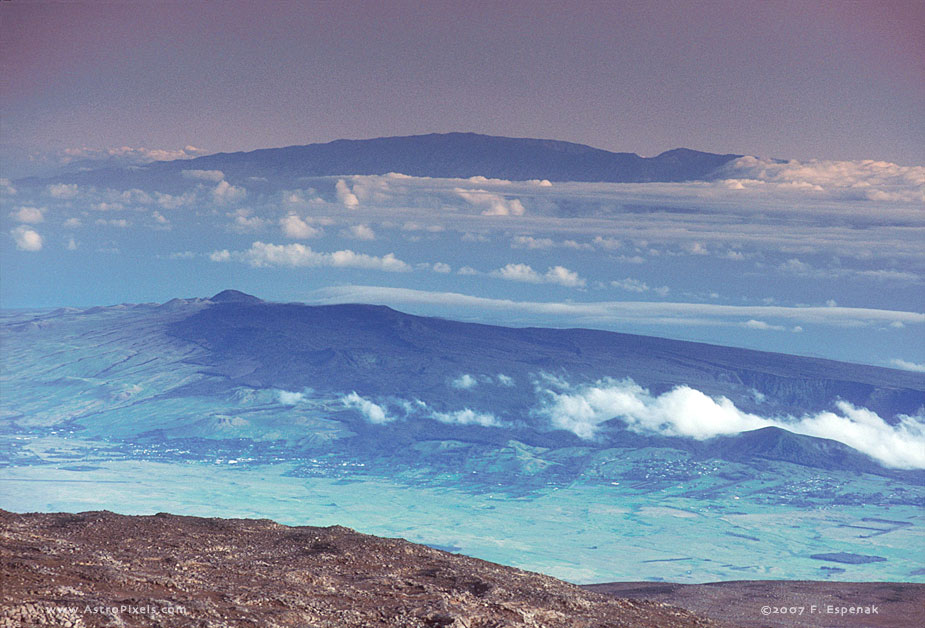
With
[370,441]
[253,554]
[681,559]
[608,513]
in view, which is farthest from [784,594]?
[370,441]

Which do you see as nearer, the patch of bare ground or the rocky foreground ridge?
the rocky foreground ridge

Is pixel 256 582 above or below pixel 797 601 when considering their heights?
above

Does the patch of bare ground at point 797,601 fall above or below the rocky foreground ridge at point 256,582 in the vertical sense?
below

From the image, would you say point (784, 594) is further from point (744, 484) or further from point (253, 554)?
point (744, 484)

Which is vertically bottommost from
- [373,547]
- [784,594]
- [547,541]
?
[547,541]

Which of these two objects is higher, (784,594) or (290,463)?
(784,594)

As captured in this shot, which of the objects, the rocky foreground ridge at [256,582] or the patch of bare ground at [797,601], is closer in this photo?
the rocky foreground ridge at [256,582]

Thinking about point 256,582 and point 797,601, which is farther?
point 797,601

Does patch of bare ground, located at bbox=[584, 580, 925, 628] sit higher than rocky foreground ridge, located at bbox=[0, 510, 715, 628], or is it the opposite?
rocky foreground ridge, located at bbox=[0, 510, 715, 628]
